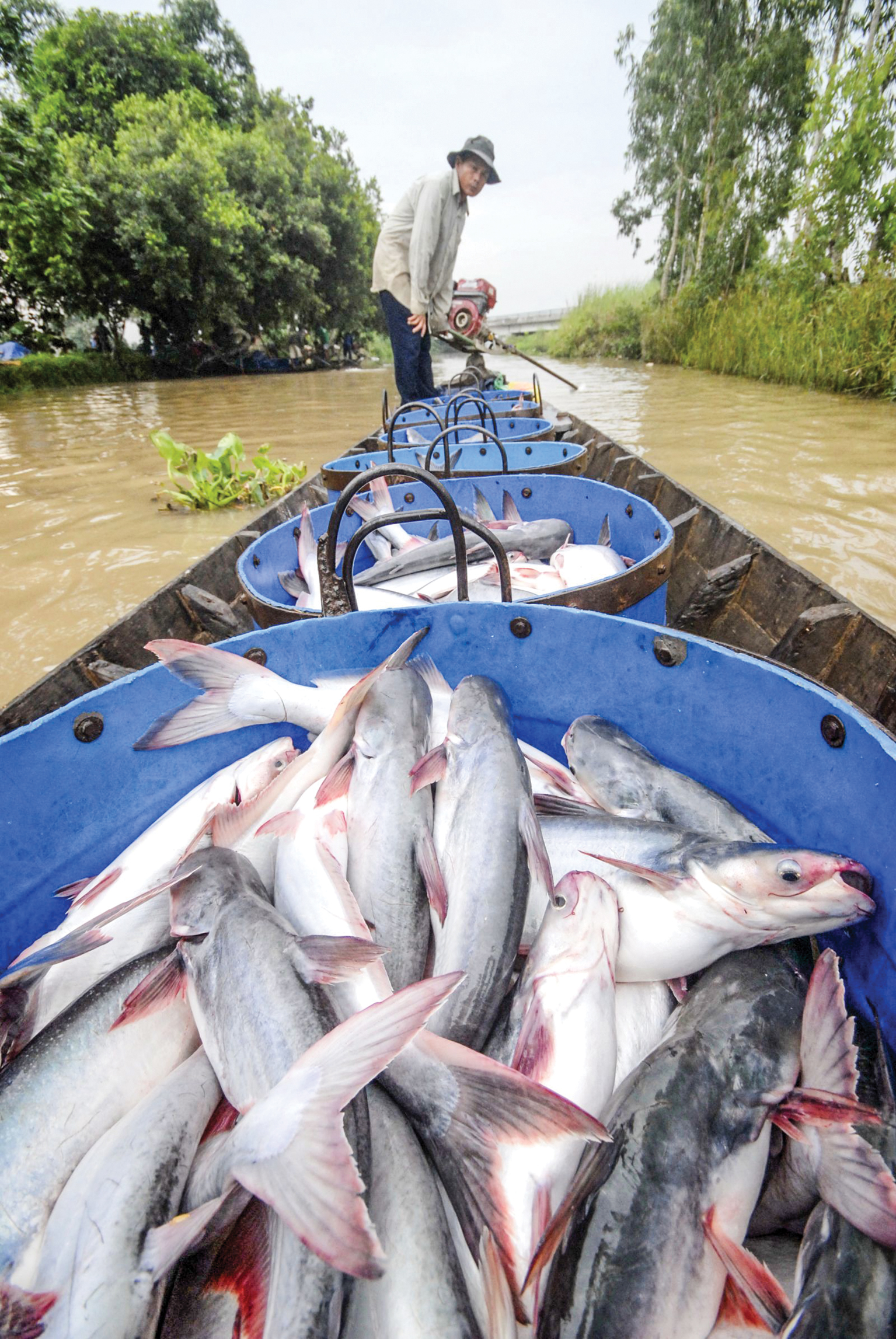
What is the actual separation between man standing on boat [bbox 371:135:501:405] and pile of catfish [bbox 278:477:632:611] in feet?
13.1

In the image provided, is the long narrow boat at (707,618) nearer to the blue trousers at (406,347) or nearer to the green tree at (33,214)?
the blue trousers at (406,347)

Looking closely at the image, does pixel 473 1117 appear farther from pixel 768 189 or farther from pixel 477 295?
pixel 768 189

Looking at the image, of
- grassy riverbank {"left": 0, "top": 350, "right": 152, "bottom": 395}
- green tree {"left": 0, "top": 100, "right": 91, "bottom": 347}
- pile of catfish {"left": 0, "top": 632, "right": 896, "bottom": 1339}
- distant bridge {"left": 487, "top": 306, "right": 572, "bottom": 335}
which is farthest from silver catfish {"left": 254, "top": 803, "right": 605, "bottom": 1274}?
distant bridge {"left": 487, "top": 306, "right": 572, "bottom": 335}

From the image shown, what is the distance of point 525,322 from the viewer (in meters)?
53.8

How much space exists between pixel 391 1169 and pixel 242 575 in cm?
197

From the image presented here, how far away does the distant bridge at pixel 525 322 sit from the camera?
49.6 m

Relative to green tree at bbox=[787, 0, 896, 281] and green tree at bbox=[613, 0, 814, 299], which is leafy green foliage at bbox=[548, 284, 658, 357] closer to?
green tree at bbox=[613, 0, 814, 299]

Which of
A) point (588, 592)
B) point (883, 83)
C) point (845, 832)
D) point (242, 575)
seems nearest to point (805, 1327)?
point (845, 832)

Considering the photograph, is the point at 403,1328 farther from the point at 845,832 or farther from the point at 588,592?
the point at 588,592

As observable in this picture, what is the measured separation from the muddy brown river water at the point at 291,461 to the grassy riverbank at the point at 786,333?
565 mm

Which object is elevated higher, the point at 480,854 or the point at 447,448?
the point at 447,448

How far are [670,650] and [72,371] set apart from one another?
24355 millimetres

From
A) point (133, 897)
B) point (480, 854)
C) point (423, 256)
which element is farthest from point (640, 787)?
point (423, 256)

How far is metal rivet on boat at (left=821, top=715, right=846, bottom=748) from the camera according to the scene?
126 centimetres
